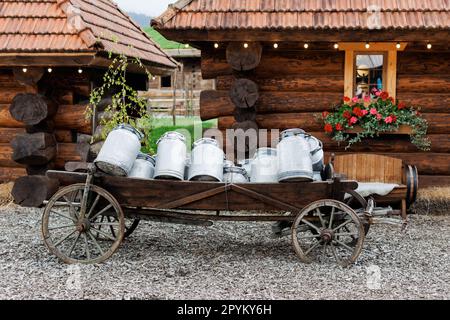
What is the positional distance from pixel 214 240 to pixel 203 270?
1281 millimetres

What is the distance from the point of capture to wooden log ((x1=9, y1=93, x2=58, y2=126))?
852 cm

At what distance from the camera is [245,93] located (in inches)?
333

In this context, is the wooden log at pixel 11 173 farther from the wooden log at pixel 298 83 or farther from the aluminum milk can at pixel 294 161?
the aluminum milk can at pixel 294 161

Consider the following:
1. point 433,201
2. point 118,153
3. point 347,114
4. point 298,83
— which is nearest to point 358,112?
point 347,114

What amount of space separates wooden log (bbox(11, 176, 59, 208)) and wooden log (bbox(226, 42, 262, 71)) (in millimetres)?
3233

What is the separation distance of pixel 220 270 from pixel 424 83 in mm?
4771

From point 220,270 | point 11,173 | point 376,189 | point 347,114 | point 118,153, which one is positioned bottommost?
point 220,270

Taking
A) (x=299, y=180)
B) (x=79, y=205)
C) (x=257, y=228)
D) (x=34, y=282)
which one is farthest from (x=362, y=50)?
(x=34, y=282)

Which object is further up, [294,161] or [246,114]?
[246,114]

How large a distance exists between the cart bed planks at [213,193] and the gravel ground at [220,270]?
597 mm

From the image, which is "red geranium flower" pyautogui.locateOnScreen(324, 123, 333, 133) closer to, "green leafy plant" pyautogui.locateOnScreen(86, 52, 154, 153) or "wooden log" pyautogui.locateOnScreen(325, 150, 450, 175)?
"wooden log" pyautogui.locateOnScreen(325, 150, 450, 175)

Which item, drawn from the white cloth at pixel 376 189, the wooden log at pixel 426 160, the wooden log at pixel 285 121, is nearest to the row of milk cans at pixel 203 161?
the white cloth at pixel 376 189

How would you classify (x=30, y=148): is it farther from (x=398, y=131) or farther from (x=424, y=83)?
(x=424, y=83)

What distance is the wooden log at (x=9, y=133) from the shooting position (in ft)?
30.2
